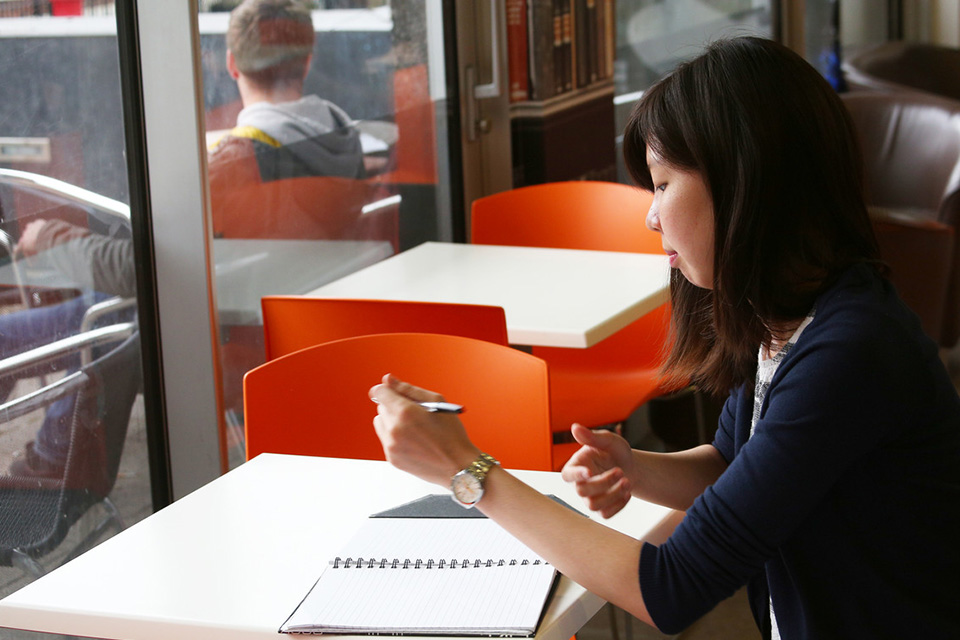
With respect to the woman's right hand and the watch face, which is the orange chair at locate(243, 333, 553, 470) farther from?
the watch face

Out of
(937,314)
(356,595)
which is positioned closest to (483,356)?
(356,595)

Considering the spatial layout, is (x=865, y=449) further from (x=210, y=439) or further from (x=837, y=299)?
(x=210, y=439)

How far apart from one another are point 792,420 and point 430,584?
1.43ft

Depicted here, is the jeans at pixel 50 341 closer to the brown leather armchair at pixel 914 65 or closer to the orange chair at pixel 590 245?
the orange chair at pixel 590 245

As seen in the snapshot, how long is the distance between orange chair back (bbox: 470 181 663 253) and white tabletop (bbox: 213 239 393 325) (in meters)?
0.41

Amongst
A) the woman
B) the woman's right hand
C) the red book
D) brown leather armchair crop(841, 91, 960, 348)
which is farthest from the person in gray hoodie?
brown leather armchair crop(841, 91, 960, 348)

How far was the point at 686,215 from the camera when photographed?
1.26 meters

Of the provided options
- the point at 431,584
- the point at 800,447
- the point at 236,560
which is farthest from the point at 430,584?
the point at 800,447

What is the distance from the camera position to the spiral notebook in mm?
1138

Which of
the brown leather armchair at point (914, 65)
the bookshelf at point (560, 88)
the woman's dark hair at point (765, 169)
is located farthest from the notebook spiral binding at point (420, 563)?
the brown leather armchair at point (914, 65)

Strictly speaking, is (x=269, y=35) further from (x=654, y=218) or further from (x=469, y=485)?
(x=469, y=485)

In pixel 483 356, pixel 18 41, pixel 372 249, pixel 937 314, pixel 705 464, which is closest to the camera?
pixel 705 464

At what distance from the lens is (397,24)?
11.5 ft

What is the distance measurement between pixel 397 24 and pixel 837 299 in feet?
8.37
